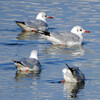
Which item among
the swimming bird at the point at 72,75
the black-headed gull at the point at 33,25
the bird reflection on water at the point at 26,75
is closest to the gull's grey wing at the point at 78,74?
the swimming bird at the point at 72,75

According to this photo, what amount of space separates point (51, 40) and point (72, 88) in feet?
21.8

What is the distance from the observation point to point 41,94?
12.4m

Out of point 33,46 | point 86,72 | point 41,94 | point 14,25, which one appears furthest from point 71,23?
point 41,94

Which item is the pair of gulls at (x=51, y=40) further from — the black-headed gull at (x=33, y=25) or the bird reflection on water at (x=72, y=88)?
the bird reflection on water at (x=72, y=88)

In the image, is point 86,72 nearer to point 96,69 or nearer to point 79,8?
point 96,69

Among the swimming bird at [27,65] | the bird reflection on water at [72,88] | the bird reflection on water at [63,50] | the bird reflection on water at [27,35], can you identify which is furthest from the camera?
the bird reflection on water at [27,35]

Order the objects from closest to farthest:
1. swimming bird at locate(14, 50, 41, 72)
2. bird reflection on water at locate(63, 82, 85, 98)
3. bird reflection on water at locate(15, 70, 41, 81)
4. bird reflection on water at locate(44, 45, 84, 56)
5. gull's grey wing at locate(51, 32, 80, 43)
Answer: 1. bird reflection on water at locate(63, 82, 85, 98)
2. bird reflection on water at locate(15, 70, 41, 81)
3. swimming bird at locate(14, 50, 41, 72)
4. bird reflection on water at locate(44, 45, 84, 56)
5. gull's grey wing at locate(51, 32, 80, 43)

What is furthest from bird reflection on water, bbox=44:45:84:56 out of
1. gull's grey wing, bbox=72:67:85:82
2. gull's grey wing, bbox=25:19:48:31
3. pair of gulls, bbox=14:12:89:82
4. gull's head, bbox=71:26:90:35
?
gull's grey wing, bbox=72:67:85:82

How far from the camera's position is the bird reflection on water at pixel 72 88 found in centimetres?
1260

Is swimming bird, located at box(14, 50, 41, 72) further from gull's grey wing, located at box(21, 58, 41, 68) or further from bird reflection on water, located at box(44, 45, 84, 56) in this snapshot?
bird reflection on water, located at box(44, 45, 84, 56)

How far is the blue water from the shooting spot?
41.5 feet

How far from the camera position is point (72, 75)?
13.6 metres

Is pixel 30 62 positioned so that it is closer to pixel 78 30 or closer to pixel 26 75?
pixel 26 75

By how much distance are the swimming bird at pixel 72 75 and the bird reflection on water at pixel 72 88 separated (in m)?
0.11
